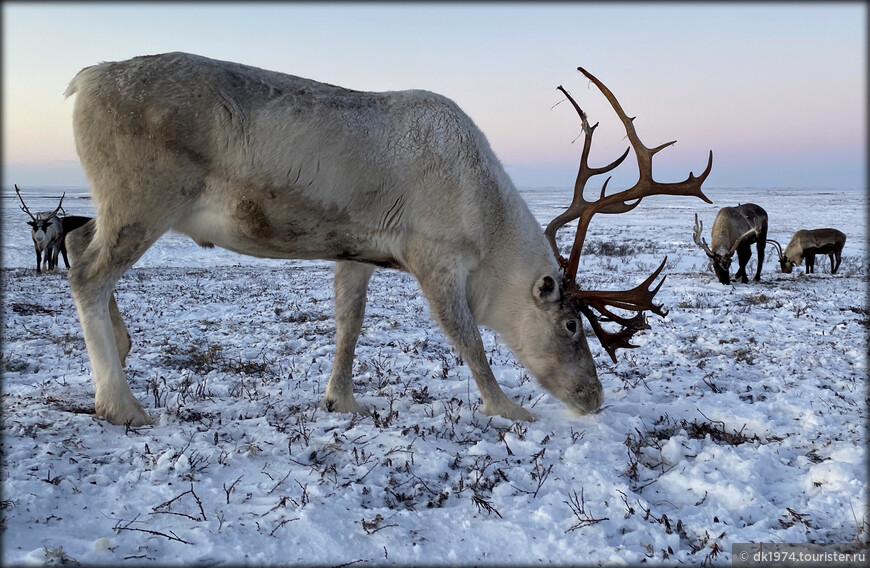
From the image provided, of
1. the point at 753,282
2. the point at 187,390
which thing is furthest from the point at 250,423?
the point at 753,282

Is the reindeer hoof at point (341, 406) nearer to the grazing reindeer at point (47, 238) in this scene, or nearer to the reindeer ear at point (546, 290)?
the reindeer ear at point (546, 290)

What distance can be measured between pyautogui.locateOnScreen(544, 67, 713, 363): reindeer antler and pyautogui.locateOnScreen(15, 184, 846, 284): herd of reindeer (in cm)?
984

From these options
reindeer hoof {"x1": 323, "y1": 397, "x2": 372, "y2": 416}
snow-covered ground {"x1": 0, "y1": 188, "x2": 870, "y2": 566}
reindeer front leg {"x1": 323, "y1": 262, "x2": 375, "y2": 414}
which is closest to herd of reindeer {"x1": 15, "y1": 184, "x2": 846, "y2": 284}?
snow-covered ground {"x1": 0, "y1": 188, "x2": 870, "y2": 566}

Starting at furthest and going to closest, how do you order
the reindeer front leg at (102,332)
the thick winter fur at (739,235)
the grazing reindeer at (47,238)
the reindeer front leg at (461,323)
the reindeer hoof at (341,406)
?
the grazing reindeer at (47,238) → the thick winter fur at (739,235) → the reindeer hoof at (341,406) → the reindeer front leg at (461,323) → the reindeer front leg at (102,332)

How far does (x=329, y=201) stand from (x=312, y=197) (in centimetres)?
12

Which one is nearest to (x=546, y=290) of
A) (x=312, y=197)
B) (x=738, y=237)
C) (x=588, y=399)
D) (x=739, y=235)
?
(x=588, y=399)

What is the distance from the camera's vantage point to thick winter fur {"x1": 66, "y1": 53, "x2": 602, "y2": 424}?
3.73 meters

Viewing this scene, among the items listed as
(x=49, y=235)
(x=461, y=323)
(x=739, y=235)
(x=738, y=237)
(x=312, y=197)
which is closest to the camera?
(x=312, y=197)

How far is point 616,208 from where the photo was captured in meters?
4.89

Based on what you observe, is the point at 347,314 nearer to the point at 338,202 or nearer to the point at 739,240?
the point at 338,202

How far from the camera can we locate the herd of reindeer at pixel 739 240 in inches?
579

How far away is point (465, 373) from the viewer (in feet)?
18.1

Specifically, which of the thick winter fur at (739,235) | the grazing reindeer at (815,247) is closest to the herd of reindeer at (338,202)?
the thick winter fur at (739,235)

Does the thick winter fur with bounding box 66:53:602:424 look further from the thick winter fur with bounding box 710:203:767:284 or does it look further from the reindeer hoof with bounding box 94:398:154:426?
the thick winter fur with bounding box 710:203:767:284
